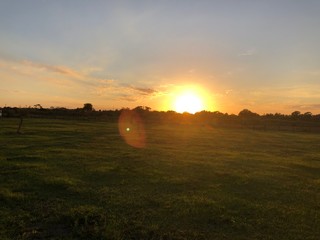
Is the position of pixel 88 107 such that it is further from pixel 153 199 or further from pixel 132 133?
pixel 153 199

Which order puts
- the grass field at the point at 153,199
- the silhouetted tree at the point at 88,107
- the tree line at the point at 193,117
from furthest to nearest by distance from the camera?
the silhouetted tree at the point at 88,107 → the tree line at the point at 193,117 → the grass field at the point at 153,199

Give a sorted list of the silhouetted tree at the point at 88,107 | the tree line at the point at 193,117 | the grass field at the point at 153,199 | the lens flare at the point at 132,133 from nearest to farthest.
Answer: the grass field at the point at 153,199, the lens flare at the point at 132,133, the tree line at the point at 193,117, the silhouetted tree at the point at 88,107

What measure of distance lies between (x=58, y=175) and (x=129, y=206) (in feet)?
19.3

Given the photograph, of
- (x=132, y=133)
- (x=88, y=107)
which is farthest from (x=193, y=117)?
(x=132, y=133)

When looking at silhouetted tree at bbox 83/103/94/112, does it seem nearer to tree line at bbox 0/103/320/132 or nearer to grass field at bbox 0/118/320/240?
tree line at bbox 0/103/320/132

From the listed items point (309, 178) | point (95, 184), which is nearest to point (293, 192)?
Answer: point (309, 178)

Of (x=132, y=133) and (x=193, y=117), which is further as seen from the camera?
(x=193, y=117)

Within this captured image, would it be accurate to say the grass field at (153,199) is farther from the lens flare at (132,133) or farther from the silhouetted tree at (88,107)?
the silhouetted tree at (88,107)

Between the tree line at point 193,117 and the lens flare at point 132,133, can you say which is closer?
the lens flare at point 132,133

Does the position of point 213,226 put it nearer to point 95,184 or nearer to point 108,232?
point 108,232

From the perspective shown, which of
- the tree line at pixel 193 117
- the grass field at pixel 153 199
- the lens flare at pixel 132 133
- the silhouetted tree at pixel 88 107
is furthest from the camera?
the silhouetted tree at pixel 88 107

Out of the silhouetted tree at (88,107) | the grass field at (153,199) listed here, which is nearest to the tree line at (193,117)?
the silhouetted tree at (88,107)

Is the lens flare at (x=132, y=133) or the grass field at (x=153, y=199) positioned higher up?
the lens flare at (x=132, y=133)

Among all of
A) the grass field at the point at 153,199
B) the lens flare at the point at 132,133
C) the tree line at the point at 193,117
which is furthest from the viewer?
the tree line at the point at 193,117
